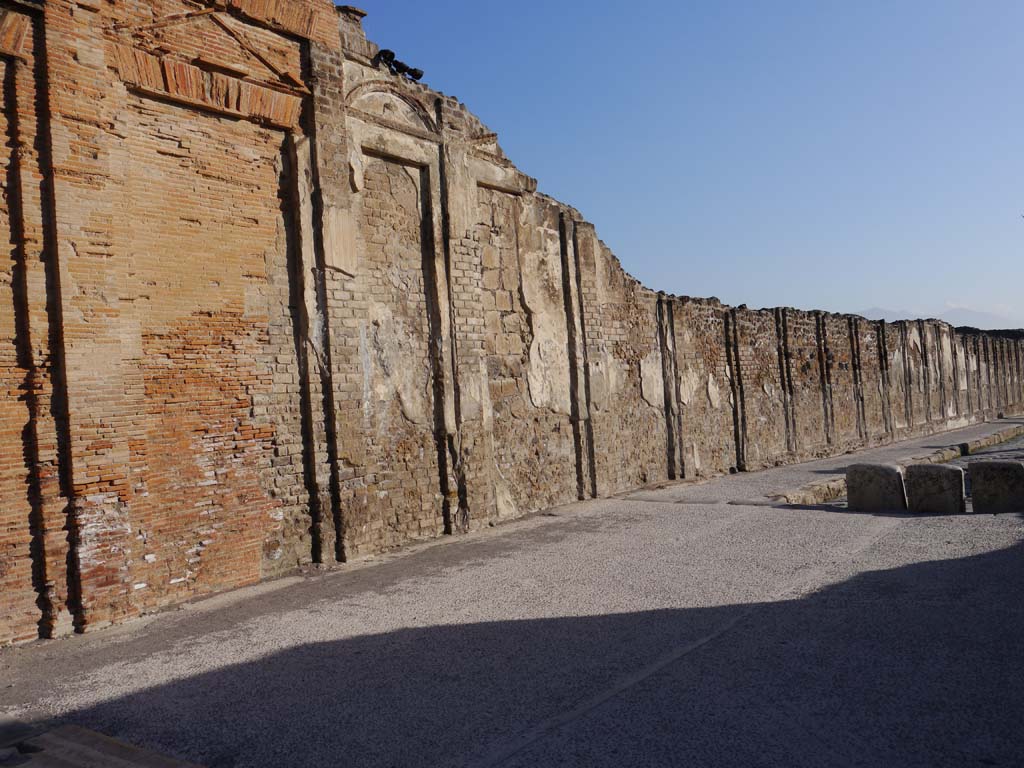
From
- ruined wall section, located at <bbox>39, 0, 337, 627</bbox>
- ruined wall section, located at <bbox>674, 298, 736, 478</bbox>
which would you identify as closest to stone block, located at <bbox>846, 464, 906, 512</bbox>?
ruined wall section, located at <bbox>674, 298, 736, 478</bbox>

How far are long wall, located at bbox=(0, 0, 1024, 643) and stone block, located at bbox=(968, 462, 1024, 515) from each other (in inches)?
165

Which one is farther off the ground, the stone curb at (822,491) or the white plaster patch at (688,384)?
the white plaster patch at (688,384)

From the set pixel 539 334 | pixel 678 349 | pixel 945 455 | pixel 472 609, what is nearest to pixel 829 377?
pixel 945 455

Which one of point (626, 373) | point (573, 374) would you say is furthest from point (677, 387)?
point (573, 374)

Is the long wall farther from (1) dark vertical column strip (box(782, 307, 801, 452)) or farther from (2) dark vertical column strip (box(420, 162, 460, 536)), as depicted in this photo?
(1) dark vertical column strip (box(782, 307, 801, 452))

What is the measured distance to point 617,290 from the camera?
11070 millimetres

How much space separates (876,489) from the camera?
8.28 metres

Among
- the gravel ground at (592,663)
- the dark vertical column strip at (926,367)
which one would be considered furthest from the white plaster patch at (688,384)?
the dark vertical column strip at (926,367)

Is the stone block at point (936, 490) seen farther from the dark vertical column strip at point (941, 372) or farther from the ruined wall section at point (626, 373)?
the dark vertical column strip at point (941, 372)

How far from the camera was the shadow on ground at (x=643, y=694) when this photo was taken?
3023mm

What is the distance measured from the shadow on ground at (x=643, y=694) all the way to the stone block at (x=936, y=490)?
3.02 meters

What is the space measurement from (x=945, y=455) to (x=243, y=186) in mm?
14206

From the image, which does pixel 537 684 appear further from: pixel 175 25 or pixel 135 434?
pixel 175 25

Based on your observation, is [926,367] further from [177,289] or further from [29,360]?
[29,360]
